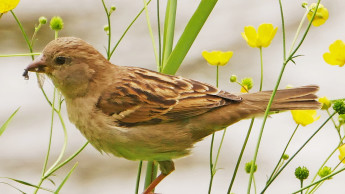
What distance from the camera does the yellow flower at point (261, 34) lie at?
7.22 ft

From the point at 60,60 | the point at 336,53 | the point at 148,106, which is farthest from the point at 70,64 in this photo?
the point at 336,53

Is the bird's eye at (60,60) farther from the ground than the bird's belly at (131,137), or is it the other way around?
the bird's eye at (60,60)

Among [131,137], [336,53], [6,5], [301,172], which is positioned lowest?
[301,172]

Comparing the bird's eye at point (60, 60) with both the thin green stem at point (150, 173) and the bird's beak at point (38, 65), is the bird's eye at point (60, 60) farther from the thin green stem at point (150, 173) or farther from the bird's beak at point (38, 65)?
the thin green stem at point (150, 173)

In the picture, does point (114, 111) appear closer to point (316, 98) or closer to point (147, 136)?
point (147, 136)

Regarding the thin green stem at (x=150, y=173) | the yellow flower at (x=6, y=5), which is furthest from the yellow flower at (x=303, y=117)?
the yellow flower at (x=6, y=5)

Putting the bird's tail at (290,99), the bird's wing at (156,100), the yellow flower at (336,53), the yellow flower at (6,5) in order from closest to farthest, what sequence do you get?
the yellow flower at (6,5)
the yellow flower at (336,53)
the bird's tail at (290,99)
the bird's wing at (156,100)

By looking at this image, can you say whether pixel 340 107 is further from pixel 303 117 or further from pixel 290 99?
pixel 290 99

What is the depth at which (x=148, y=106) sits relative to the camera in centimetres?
238

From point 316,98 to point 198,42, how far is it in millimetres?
3120

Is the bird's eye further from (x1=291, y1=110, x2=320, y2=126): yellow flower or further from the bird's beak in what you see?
(x1=291, y1=110, x2=320, y2=126): yellow flower

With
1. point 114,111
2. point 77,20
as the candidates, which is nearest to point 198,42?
point 77,20

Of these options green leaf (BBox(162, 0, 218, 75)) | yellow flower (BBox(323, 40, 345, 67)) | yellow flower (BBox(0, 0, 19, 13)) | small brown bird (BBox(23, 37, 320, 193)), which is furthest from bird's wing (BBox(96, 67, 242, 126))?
yellow flower (BBox(0, 0, 19, 13))

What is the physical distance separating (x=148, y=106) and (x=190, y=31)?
0.28m
